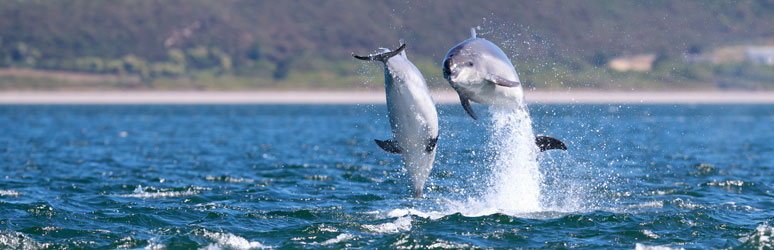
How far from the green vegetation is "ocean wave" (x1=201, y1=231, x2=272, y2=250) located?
99123 mm

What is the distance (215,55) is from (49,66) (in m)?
27.7

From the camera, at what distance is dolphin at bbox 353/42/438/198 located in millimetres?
14953

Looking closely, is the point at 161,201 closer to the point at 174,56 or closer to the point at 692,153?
the point at 692,153

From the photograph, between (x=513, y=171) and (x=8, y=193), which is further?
(x=8, y=193)

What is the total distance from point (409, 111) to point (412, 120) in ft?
0.65

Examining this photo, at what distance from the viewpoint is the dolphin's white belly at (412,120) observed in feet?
49.5

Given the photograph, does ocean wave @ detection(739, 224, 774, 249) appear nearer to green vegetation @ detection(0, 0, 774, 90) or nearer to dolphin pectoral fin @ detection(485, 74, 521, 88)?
dolphin pectoral fin @ detection(485, 74, 521, 88)

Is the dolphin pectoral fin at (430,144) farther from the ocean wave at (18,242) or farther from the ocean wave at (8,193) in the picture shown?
the ocean wave at (8,193)

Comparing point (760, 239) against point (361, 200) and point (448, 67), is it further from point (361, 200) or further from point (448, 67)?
point (361, 200)

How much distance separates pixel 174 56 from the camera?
152 meters

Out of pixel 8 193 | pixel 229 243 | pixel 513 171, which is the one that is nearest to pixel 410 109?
pixel 229 243

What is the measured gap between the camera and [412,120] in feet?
50.4

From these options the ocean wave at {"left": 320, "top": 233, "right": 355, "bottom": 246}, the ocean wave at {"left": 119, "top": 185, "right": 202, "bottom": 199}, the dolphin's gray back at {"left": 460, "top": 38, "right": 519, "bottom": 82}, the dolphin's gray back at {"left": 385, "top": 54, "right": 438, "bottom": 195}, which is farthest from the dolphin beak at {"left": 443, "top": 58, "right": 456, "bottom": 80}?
the ocean wave at {"left": 119, "top": 185, "right": 202, "bottom": 199}

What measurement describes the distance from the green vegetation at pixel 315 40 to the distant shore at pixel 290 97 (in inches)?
89.9
